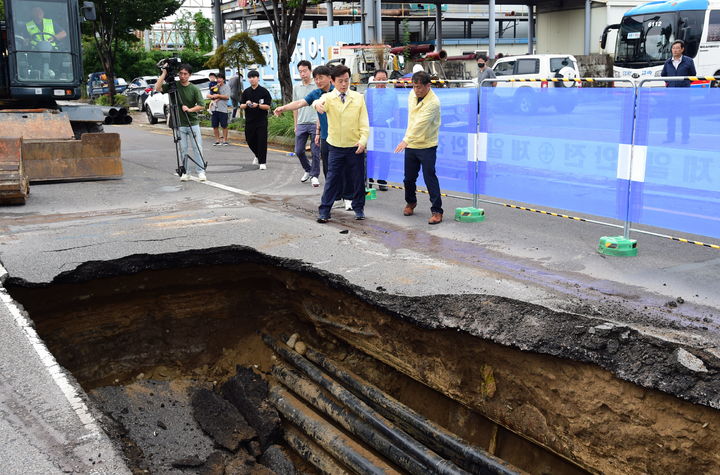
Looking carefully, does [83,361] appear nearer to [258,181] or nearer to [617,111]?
[617,111]

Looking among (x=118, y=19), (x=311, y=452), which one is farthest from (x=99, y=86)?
(x=311, y=452)

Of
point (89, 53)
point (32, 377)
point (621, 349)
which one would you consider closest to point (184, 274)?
point (32, 377)

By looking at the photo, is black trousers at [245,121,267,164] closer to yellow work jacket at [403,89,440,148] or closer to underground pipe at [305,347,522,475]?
yellow work jacket at [403,89,440,148]

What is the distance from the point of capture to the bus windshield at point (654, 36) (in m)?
23.3

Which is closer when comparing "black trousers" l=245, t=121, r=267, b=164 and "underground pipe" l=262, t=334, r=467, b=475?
"underground pipe" l=262, t=334, r=467, b=475

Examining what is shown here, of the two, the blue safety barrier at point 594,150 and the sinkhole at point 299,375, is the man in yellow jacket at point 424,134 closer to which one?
the blue safety barrier at point 594,150

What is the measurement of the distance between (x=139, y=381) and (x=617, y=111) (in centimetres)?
505

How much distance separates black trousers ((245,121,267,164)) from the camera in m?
13.4

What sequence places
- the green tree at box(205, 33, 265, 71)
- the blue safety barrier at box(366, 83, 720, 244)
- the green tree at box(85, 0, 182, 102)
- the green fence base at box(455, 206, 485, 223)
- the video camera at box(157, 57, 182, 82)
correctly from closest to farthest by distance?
the blue safety barrier at box(366, 83, 720, 244)
the green fence base at box(455, 206, 485, 223)
the video camera at box(157, 57, 182, 82)
the green tree at box(205, 33, 265, 71)
the green tree at box(85, 0, 182, 102)

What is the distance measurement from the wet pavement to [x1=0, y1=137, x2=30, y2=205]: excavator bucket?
0.61 feet

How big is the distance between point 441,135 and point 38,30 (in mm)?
8280

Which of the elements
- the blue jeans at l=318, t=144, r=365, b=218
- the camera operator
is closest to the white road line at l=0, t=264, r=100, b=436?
the blue jeans at l=318, t=144, r=365, b=218

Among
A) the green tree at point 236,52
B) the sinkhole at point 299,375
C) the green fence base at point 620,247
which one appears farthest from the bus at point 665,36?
the sinkhole at point 299,375

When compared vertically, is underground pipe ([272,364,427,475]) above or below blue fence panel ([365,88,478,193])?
below
